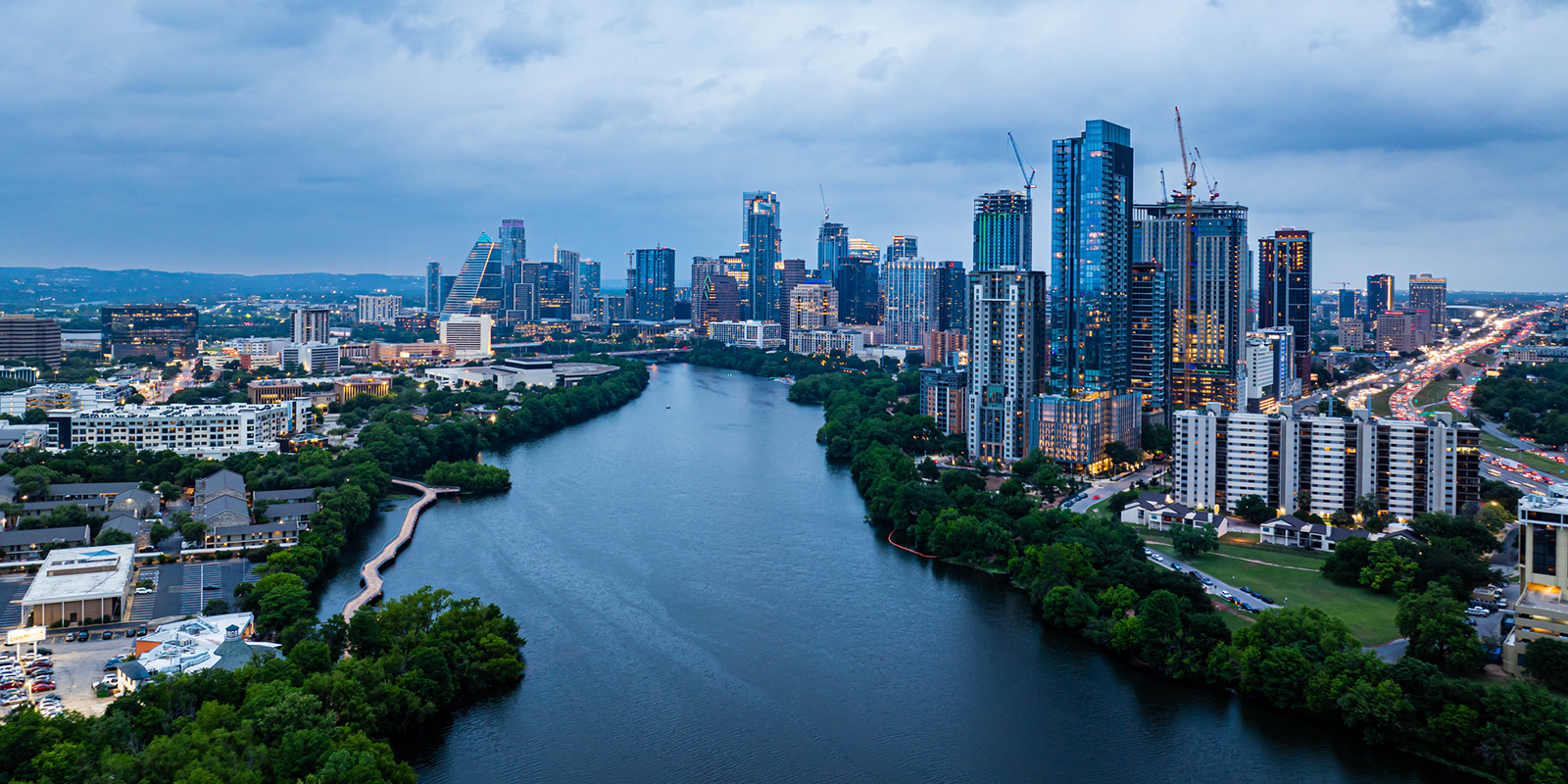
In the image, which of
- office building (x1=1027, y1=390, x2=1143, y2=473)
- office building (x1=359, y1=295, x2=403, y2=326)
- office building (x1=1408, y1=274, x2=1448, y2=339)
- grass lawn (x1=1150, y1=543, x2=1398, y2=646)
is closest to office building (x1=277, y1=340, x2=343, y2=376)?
office building (x1=1027, y1=390, x2=1143, y2=473)

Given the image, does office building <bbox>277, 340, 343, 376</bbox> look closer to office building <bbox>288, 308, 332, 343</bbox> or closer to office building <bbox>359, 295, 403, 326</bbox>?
office building <bbox>288, 308, 332, 343</bbox>

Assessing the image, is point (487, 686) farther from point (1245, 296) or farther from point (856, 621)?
point (1245, 296)

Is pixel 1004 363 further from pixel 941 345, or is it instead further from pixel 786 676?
pixel 941 345

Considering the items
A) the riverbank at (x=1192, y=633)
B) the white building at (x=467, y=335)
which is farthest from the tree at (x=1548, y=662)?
the white building at (x=467, y=335)

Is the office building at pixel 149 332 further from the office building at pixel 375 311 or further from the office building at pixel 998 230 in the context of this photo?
the office building at pixel 998 230

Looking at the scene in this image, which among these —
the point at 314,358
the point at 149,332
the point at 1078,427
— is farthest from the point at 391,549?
the point at 149,332

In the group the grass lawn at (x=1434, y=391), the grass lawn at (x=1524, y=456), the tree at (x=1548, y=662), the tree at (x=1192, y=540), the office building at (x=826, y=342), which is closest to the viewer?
the tree at (x=1548, y=662)

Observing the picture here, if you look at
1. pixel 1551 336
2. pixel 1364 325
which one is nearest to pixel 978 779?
pixel 1551 336
